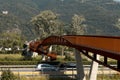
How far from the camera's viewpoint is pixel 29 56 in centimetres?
8119

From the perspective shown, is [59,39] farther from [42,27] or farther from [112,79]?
[42,27]

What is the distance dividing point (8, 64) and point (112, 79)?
27219mm

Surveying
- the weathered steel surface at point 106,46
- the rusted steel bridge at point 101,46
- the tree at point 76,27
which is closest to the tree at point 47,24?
the tree at point 76,27

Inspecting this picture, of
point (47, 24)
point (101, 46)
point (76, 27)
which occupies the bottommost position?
point (76, 27)

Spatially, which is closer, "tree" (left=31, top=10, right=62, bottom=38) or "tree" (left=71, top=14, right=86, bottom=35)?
"tree" (left=31, top=10, right=62, bottom=38)

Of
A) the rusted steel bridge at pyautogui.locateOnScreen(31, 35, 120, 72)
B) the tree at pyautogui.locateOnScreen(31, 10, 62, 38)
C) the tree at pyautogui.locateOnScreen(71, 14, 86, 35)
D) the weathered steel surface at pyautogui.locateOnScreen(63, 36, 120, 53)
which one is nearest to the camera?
the rusted steel bridge at pyautogui.locateOnScreen(31, 35, 120, 72)

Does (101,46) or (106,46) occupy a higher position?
(106,46)

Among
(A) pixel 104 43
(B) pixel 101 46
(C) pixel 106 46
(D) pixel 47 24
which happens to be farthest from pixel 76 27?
(C) pixel 106 46

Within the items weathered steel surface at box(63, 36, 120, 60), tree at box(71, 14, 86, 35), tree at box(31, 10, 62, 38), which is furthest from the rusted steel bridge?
tree at box(71, 14, 86, 35)

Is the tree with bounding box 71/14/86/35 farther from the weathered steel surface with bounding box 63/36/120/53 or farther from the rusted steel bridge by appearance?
the weathered steel surface with bounding box 63/36/120/53

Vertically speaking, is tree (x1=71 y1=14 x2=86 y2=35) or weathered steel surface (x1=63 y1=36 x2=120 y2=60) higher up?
weathered steel surface (x1=63 y1=36 x2=120 y2=60)

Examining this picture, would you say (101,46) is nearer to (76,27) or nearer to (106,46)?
(106,46)

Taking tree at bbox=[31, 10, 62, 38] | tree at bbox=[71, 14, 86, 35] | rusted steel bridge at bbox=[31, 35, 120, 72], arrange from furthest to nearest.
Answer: tree at bbox=[71, 14, 86, 35] → tree at bbox=[31, 10, 62, 38] → rusted steel bridge at bbox=[31, 35, 120, 72]

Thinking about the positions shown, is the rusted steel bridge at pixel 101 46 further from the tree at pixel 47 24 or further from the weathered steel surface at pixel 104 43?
the tree at pixel 47 24
